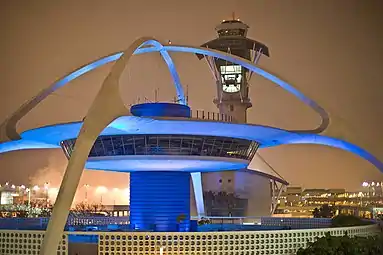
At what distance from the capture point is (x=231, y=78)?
111 meters

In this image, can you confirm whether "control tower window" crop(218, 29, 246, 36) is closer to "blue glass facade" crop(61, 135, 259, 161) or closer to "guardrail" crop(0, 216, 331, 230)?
"guardrail" crop(0, 216, 331, 230)

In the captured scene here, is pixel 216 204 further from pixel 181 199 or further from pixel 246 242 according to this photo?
pixel 246 242

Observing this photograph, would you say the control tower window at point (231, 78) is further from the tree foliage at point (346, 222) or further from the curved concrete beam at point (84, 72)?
the tree foliage at point (346, 222)

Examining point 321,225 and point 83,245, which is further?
point 321,225

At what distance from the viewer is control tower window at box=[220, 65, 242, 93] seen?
110250 mm

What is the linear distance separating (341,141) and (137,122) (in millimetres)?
17415

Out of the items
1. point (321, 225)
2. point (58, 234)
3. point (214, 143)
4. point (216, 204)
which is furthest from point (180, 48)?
point (216, 204)

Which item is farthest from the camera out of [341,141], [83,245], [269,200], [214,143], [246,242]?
[269,200]

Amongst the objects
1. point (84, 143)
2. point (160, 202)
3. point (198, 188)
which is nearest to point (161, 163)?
point (160, 202)

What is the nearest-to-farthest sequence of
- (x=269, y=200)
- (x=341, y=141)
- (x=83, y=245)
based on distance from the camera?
(x=83, y=245) < (x=341, y=141) < (x=269, y=200)

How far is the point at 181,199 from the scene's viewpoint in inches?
1597

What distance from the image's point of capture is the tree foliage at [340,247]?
29422 mm

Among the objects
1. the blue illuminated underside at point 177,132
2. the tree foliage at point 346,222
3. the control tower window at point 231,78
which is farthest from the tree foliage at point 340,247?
the control tower window at point 231,78

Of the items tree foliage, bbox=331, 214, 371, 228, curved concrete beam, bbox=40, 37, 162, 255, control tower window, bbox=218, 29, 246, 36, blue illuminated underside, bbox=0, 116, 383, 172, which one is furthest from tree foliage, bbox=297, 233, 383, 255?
control tower window, bbox=218, 29, 246, 36
